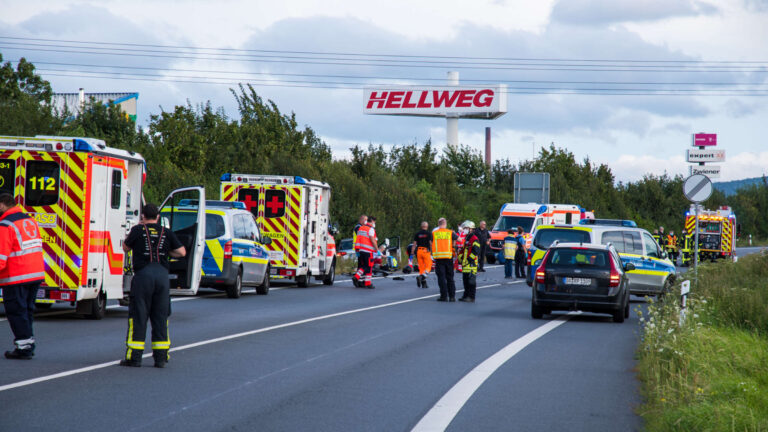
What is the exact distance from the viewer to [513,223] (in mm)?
43375

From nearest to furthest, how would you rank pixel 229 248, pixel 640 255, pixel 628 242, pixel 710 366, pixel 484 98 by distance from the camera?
pixel 710 366
pixel 229 248
pixel 640 255
pixel 628 242
pixel 484 98

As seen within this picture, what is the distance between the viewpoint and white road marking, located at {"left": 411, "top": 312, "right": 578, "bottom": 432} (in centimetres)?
796

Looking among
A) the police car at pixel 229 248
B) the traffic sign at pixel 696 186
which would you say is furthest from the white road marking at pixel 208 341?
the traffic sign at pixel 696 186

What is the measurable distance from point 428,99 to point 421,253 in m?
47.4

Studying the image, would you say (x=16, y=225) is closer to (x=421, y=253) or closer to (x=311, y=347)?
Answer: (x=311, y=347)

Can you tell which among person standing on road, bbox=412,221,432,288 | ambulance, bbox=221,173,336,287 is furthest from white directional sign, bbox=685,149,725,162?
ambulance, bbox=221,173,336,287

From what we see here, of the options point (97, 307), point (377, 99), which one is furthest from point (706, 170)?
point (377, 99)

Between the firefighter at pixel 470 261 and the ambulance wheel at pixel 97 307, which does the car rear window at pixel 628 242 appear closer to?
the firefighter at pixel 470 261

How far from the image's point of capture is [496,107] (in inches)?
2872

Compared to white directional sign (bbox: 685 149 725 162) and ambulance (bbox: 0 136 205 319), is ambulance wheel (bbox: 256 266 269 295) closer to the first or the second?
ambulance (bbox: 0 136 205 319)

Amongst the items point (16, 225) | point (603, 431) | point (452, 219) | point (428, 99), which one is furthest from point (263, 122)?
point (603, 431)

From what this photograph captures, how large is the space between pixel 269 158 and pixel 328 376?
1327 inches

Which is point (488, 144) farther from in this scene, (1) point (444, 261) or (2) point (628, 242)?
(1) point (444, 261)

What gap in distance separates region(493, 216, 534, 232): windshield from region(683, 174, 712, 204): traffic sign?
65.6 ft
